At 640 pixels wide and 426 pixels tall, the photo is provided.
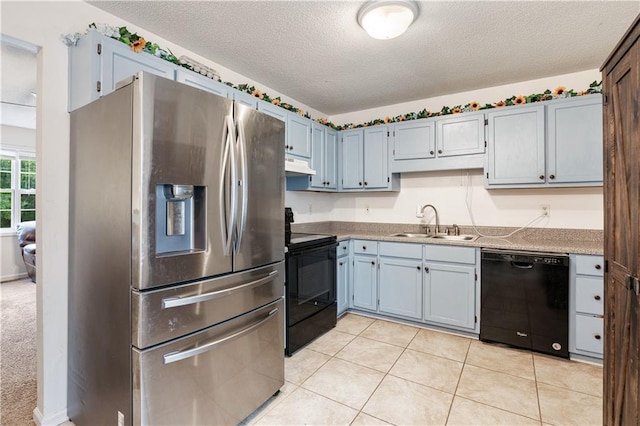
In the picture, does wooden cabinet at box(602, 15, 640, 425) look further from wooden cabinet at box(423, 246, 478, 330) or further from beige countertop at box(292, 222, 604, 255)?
wooden cabinet at box(423, 246, 478, 330)

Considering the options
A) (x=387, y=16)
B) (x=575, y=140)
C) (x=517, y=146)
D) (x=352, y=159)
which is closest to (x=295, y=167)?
(x=352, y=159)

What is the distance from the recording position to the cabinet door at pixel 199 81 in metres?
2.12

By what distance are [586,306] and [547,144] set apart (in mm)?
1443

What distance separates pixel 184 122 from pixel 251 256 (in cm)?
81

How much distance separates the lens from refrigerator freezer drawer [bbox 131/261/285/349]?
4.35 feet

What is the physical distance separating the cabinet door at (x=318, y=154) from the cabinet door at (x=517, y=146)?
1.79 meters

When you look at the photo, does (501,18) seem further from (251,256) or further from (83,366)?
(83,366)

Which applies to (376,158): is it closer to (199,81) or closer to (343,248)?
(343,248)

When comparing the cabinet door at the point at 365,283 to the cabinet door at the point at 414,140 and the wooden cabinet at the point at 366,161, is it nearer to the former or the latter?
the wooden cabinet at the point at 366,161

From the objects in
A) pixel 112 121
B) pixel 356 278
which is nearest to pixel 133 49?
pixel 112 121

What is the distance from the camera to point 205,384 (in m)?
1.53

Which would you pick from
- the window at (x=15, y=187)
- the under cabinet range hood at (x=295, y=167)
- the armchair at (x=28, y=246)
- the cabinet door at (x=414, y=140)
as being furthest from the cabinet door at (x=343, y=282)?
the window at (x=15, y=187)

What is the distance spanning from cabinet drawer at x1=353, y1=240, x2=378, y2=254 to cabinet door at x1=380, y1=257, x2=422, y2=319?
142 mm

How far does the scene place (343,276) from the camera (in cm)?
342
